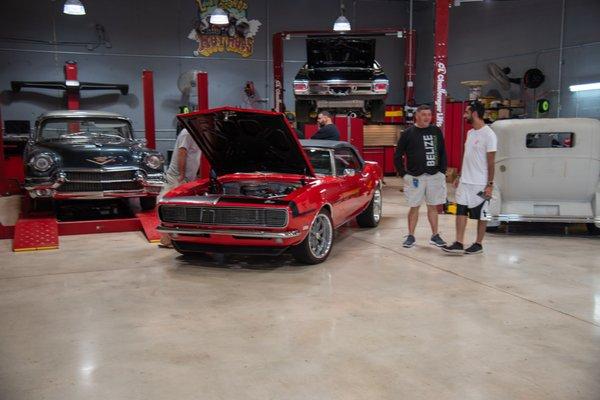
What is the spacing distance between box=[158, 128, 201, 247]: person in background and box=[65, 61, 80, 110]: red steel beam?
9.43 meters

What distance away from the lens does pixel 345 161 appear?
6516 mm

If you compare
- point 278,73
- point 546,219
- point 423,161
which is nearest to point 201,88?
point 423,161

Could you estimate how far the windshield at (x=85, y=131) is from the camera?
26.1 feet

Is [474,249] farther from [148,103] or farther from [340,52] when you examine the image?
[148,103]

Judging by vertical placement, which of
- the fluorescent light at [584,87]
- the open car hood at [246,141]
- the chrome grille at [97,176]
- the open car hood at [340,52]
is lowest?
the chrome grille at [97,176]

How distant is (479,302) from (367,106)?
663 centimetres

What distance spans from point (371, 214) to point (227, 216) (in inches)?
113

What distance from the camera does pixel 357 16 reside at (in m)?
17.8

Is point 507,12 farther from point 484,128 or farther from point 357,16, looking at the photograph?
point 484,128

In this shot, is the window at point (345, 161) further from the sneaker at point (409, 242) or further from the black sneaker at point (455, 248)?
the black sneaker at point (455, 248)

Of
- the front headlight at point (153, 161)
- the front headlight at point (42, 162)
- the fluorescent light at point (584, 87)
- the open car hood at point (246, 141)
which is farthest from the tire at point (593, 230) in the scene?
the front headlight at point (42, 162)

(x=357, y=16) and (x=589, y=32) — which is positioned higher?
(x=357, y=16)

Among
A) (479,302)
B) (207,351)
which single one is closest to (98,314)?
(207,351)

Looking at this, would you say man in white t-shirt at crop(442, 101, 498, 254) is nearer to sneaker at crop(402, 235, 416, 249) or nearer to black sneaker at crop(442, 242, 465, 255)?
black sneaker at crop(442, 242, 465, 255)
